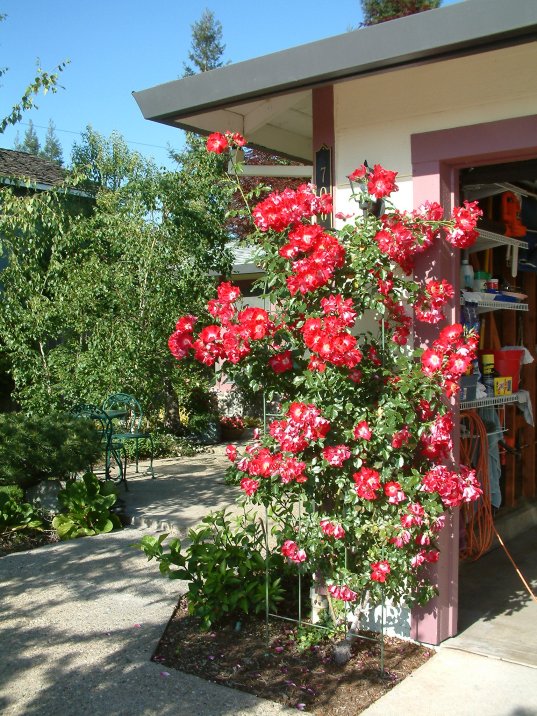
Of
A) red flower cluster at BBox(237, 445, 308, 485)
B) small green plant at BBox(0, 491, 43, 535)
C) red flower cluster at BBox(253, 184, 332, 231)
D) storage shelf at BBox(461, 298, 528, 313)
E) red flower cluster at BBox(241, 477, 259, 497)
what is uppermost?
red flower cluster at BBox(253, 184, 332, 231)

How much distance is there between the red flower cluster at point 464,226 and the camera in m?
3.52

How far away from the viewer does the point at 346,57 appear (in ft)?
11.0

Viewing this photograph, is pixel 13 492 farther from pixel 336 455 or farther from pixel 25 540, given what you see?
pixel 336 455

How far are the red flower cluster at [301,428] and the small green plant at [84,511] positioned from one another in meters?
3.07

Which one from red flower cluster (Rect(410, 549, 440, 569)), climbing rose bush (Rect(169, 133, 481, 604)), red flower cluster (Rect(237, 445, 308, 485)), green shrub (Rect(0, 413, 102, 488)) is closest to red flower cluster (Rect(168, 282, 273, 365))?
climbing rose bush (Rect(169, 133, 481, 604))

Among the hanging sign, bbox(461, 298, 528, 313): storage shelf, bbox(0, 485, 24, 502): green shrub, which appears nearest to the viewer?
the hanging sign

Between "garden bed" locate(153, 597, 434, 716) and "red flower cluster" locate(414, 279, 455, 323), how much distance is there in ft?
5.36

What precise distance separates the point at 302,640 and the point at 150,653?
2.45 ft

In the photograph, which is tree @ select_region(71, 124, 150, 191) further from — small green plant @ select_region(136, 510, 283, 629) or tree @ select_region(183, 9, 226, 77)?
tree @ select_region(183, 9, 226, 77)

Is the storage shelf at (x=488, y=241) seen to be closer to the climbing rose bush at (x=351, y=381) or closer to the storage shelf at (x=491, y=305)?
the storage shelf at (x=491, y=305)

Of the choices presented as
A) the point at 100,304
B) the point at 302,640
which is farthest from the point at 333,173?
the point at 100,304

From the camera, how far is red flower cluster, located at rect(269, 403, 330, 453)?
328cm

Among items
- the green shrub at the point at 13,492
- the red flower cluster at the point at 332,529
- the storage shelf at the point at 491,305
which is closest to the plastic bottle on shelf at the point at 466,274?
the storage shelf at the point at 491,305

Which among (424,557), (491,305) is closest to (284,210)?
(424,557)
